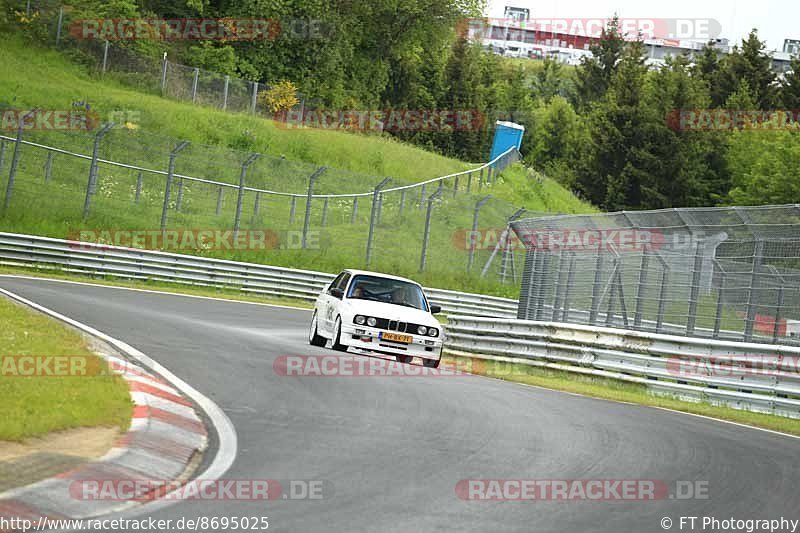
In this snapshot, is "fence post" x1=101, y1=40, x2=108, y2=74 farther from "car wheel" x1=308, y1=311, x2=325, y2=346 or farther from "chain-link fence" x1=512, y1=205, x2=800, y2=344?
"car wheel" x1=308, y1=311, x2=325, y2=346

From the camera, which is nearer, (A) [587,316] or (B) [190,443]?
(B) [190,443]

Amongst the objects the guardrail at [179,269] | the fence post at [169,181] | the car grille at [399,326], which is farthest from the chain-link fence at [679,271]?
the fence post at [169,181]

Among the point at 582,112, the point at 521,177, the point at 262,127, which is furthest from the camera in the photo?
the point at 582,112

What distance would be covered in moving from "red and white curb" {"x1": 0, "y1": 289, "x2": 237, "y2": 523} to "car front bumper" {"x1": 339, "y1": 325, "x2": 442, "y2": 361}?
18.5 ft

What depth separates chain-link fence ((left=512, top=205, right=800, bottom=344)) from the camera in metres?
16.5

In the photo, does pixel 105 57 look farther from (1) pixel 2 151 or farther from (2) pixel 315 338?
(2) pixel 315 338

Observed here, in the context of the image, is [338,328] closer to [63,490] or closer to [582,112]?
[63,490]

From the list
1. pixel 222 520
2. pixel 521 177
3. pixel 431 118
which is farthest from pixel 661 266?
pixel 431 118

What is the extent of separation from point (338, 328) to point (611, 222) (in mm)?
6124

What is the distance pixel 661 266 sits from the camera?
19.4 meters
